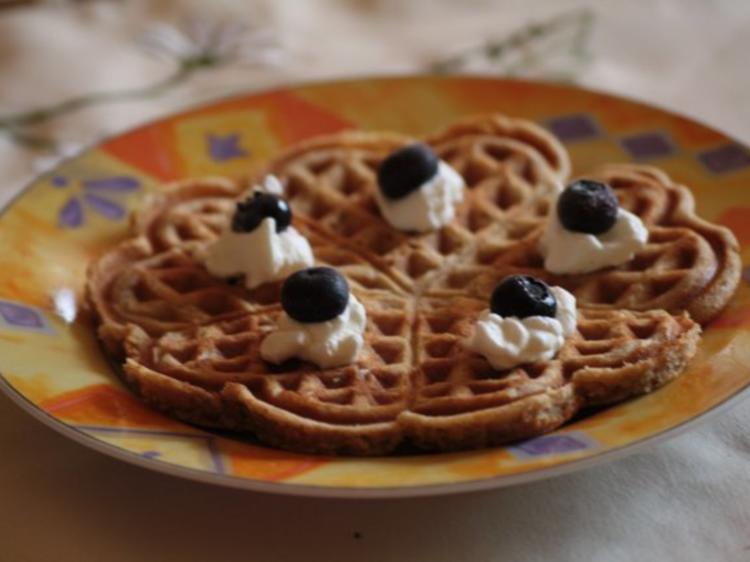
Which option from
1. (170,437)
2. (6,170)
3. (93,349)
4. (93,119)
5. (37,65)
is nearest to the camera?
(170,437)

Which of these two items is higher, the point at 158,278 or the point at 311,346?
the point at 158,278

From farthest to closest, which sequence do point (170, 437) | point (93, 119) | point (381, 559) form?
point (93, 119), point (170, 437), point (381, 559)

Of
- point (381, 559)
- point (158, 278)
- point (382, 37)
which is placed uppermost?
point (382, 37)

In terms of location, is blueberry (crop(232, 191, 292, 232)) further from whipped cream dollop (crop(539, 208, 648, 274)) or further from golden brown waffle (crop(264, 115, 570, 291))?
whipped cream dollop (crop(539, 208, 648, 274))

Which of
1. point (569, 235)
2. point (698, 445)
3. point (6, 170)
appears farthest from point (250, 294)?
point (6, 170)

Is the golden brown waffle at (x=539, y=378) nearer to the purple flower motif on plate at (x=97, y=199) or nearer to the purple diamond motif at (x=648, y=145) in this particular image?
the purple diamond motif at (x=648, y=145)

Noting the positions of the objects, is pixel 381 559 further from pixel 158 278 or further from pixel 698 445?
pixel 158 278
